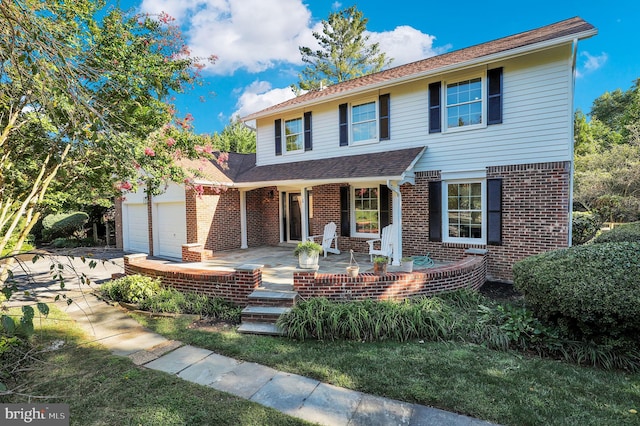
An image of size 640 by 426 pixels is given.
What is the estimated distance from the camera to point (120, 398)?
3.42 meters

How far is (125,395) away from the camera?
3.47 meters

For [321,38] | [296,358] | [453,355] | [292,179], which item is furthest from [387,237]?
[321,38]

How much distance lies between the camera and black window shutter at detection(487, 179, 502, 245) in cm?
812

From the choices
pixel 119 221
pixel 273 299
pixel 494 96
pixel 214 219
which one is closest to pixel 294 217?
pixel 214 219

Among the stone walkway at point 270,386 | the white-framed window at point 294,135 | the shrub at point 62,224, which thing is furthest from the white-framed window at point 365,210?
the shrub at point 62,224

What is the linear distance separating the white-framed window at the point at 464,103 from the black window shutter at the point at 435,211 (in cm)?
166

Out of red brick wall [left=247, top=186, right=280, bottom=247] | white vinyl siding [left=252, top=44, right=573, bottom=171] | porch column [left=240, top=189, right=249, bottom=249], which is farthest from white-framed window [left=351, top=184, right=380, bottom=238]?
porch column [left=240, top=189, right=249, bottom=249]

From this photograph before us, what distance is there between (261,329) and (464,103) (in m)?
7.60

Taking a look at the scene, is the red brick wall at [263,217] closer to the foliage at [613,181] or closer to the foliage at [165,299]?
the foliage at [165,299]

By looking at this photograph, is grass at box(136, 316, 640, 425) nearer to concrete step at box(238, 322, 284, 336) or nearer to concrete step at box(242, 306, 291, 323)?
concrete step at box(238, 322, 284, 336)

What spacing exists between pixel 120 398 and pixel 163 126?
208 inches

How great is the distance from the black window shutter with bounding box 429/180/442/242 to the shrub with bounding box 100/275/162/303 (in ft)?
23.1

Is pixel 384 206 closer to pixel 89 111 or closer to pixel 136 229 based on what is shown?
pixel 89 111

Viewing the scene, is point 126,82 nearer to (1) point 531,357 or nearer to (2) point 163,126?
(2) point 163,126
